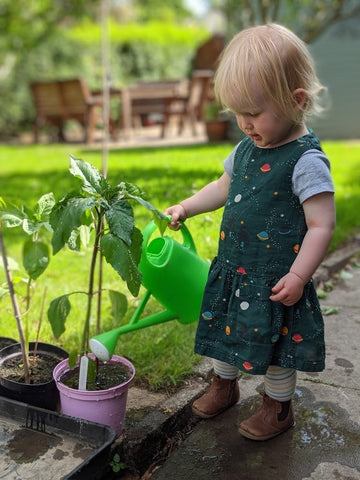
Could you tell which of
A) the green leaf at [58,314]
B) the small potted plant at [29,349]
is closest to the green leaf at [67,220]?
the small potted plant at [29,349]

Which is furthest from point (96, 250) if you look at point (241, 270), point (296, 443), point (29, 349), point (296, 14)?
point (296, 14)

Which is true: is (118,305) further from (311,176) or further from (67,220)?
(311,176)

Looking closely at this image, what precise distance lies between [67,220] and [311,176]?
2.24 ft

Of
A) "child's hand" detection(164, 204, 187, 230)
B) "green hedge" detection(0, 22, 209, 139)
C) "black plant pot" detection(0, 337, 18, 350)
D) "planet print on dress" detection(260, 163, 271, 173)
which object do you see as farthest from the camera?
"green hedge" detection(0, 22, 209, 139)

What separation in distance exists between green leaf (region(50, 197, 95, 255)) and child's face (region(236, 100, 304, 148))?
505mm

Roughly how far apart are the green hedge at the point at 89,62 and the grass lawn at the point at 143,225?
5387 millimetres

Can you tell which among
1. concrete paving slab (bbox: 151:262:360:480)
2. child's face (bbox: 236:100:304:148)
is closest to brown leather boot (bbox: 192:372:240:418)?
concrete paving slab (bbox: 151:262:360:480)

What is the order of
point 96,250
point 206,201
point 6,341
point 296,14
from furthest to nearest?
point 296,14 → point 6,341 → point 206,201 → point 96,250

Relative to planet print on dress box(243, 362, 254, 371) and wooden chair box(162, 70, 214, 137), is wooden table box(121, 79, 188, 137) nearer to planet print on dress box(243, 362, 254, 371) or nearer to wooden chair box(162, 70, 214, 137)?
wooden chair box(162, 70, 214, 137)

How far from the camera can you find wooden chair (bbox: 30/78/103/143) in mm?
9609

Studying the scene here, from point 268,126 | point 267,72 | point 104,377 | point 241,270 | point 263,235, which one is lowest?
point 104,377

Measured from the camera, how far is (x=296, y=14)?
758 cm

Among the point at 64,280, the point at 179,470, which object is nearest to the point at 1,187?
the point at 64,280

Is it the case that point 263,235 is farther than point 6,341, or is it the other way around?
point 6,341
